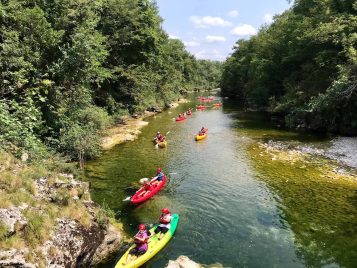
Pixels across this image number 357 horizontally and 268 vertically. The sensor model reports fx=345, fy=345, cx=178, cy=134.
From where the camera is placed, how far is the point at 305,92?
125 feet

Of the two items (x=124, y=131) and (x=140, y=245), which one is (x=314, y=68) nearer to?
(x=124, y=131)

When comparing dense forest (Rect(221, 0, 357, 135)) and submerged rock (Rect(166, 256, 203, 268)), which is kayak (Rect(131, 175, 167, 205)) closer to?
submerged rock (Rect(166, 256, 203, 268))

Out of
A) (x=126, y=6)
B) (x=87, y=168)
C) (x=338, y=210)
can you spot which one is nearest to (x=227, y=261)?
(x=338, y=210)

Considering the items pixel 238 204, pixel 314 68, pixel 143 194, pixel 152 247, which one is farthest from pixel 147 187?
pixel 314 68

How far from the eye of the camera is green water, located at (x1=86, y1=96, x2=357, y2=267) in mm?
13633

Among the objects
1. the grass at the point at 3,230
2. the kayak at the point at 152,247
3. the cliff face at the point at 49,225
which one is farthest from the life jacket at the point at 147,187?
the grass at the point at 3,230

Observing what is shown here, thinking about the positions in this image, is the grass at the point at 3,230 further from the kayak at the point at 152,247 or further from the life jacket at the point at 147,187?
the life jacket at the point at 147,187

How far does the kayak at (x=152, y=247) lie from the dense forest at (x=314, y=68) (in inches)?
792

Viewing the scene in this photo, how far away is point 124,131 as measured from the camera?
3584 cm

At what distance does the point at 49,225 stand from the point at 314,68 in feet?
116

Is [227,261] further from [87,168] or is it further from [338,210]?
A: [87,168]

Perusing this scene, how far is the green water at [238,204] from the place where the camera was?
44.7 ft

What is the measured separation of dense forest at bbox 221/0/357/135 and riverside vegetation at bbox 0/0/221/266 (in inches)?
680

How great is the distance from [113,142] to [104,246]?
62.4 ft
